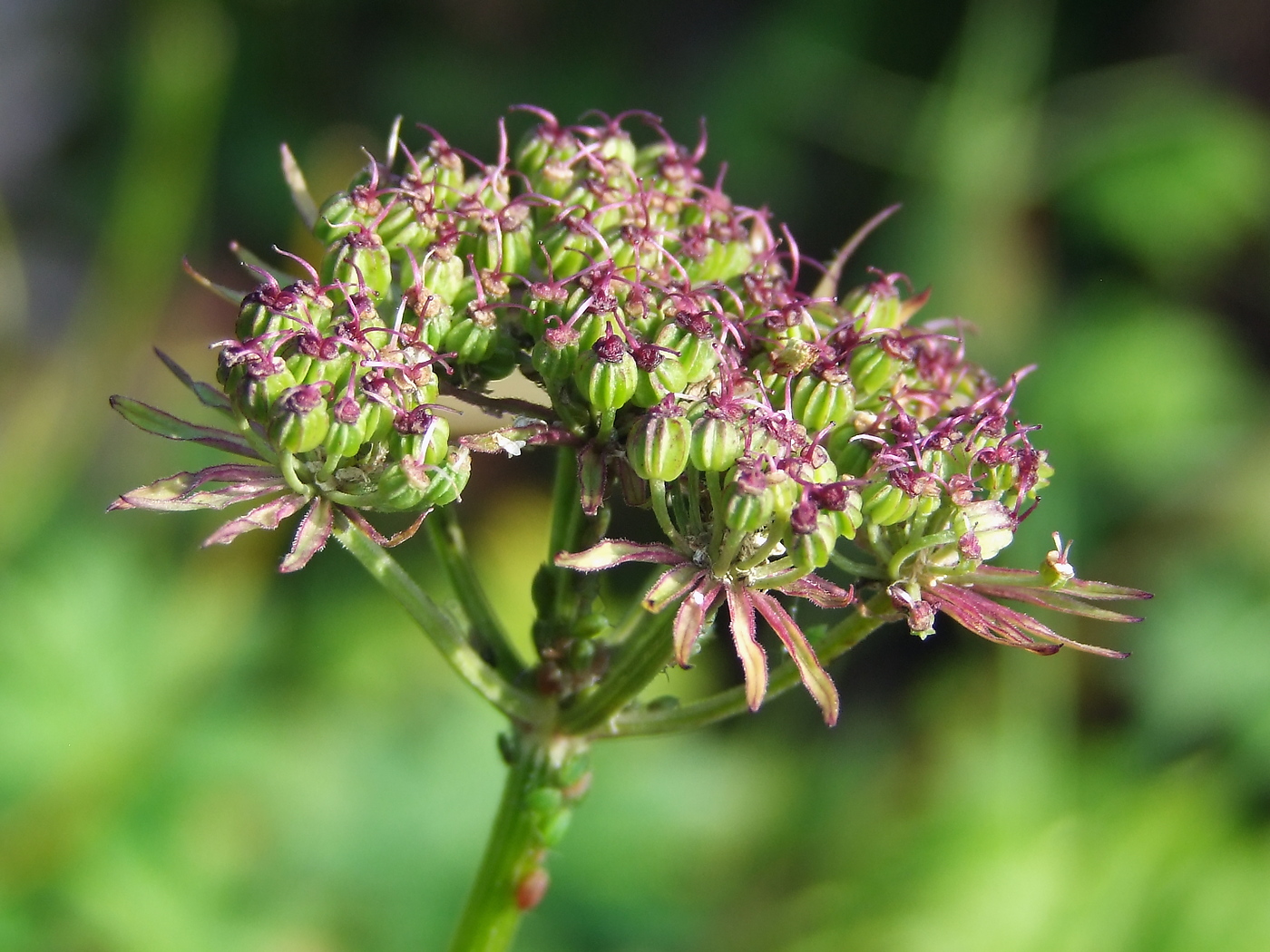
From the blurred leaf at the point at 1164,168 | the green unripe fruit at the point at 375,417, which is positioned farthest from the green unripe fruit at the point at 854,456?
the blurred leaf at the point at 1164,168

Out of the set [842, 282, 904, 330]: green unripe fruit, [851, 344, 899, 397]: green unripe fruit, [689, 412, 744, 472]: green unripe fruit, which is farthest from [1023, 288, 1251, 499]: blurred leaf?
[689, 412, 744, 472]: green unripe fruit

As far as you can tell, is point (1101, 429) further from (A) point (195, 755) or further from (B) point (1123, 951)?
(A) point (195, 755)

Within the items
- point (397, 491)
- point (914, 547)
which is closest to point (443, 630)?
point (397, 491)

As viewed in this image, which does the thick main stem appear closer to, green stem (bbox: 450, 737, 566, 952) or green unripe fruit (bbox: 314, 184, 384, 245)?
green stem (bbox: 450, 737, 566, 952)

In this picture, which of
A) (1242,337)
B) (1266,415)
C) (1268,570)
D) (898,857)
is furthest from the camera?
(1242,337)

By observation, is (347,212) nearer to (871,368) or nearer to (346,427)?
(346,427)

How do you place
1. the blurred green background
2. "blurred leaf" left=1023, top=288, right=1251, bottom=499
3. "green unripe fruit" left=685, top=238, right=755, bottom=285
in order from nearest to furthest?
"green unripe fruit" left=685, top=238, right=755, bottom=285 < the blurred green background < "blurred leaf" left=1023, top=288, right=1251, bottom=499

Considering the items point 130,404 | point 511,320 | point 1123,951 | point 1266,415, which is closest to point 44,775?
point 130,404

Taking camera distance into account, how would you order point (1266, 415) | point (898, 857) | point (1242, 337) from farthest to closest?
point (1242, 337) < point (1266, 415) < point (898, 857)
